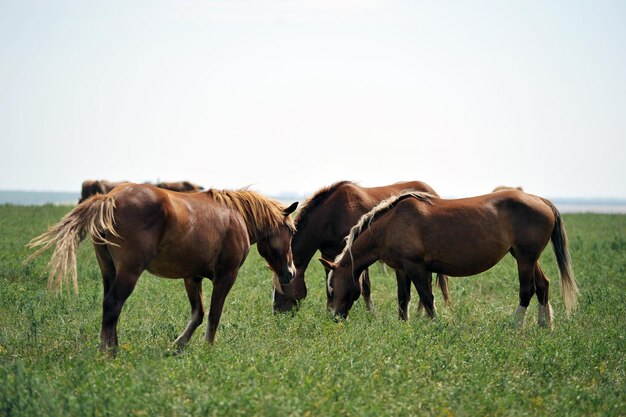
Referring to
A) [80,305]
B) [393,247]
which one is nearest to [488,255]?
[393,247]

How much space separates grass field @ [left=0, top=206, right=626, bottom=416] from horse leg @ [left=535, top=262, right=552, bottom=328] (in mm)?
220

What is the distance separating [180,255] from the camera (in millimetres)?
7930

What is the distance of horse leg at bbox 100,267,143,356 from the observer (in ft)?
23.8

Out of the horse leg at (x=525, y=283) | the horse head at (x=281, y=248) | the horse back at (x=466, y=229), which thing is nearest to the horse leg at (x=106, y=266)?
the horse head at (x=281, y=248)

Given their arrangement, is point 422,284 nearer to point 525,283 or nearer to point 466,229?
point 466,229

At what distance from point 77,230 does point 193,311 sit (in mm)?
1918

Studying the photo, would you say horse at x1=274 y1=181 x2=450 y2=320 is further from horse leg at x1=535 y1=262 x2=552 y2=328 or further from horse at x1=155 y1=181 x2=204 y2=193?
horse at x1=155 y1=181 x2=204 y2=193

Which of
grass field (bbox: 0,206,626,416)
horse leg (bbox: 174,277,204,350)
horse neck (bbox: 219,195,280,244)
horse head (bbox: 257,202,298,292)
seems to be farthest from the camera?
horse head (bbox: 257,202,298,292)

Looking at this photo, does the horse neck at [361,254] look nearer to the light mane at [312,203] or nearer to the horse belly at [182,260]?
the light mane at [312,203]

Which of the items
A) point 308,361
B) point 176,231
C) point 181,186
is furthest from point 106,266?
point 181,186

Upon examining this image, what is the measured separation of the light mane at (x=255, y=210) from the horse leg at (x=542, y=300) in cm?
400

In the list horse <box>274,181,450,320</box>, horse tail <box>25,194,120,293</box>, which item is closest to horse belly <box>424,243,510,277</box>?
horse <box>274,181,450,320</box>

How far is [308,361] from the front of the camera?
22.4ft

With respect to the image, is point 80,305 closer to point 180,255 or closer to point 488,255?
point 180,255
